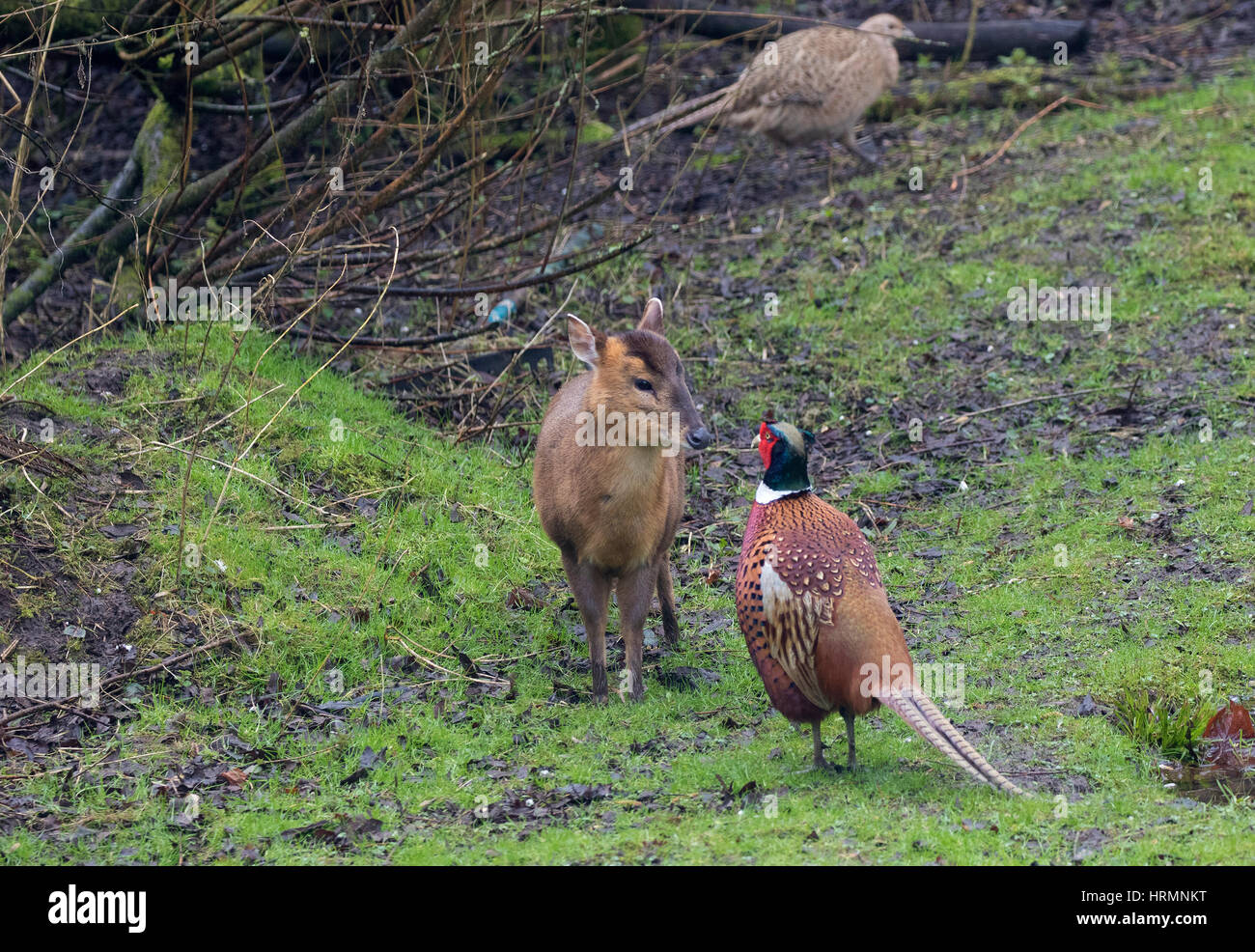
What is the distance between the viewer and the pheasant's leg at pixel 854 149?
543 inches

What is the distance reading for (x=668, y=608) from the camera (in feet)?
26.0

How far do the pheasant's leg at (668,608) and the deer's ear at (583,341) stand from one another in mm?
1479

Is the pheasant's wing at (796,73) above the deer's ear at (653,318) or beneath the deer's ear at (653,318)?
above

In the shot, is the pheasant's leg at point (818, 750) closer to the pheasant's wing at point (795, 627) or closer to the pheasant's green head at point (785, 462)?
the pheasant's wing at point (795, 627)

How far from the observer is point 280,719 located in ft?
22.4

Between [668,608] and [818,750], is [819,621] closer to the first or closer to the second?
[818,750]

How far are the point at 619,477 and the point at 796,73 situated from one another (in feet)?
24.9

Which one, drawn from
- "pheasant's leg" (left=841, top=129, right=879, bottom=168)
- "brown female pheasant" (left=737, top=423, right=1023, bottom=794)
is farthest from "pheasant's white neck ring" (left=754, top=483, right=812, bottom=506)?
"pheasant's leg" (left=841, top=129, right=879, bottom=168)

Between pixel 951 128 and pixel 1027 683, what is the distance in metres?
9.26

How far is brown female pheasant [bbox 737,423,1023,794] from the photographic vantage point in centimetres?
570

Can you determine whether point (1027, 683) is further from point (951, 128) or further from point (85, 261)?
point (951, 128)

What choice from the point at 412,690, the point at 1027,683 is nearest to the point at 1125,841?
the point at 1027,683

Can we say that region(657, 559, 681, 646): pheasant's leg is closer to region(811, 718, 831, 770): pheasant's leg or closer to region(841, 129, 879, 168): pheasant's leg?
region(811, 718, 831, 770): pheasant's leg

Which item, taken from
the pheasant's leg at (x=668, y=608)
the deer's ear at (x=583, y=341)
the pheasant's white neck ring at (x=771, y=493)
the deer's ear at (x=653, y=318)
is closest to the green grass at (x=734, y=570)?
the pheasant's leg at (x=668, y=608)
